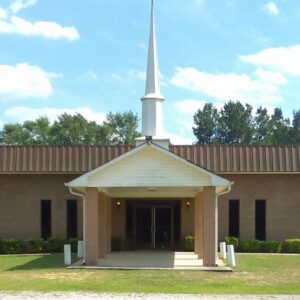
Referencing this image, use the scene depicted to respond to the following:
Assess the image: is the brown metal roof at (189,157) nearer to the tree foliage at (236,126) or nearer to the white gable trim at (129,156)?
the white gable trim at (129,156)

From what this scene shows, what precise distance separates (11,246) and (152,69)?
33.6 ft

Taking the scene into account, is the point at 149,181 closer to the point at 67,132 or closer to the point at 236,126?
the point at 67,132

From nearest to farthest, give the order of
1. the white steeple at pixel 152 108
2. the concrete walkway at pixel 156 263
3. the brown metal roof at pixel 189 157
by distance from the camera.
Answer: the concrete walkway at pixel 156 263 < the white steeple at pixel 152 108 < the brown metal roof at pixel 189 157

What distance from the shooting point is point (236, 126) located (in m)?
89.8

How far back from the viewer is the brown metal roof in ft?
94.3

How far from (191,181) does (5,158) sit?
11673 millimetres

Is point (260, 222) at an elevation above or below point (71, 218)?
below

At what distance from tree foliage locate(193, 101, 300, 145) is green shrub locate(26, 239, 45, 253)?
6351 centimetres

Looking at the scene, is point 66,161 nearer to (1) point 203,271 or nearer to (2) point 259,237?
(2) point 259,237

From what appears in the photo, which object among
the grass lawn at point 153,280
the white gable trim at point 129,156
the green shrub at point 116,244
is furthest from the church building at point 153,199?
the grass lawn at point 153,280

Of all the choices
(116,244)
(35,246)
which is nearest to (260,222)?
(116,244)

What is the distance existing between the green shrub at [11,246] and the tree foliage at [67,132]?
50309 mm

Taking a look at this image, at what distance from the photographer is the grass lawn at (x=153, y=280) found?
14180 millimetres

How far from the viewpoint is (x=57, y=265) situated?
20484 millimetres
